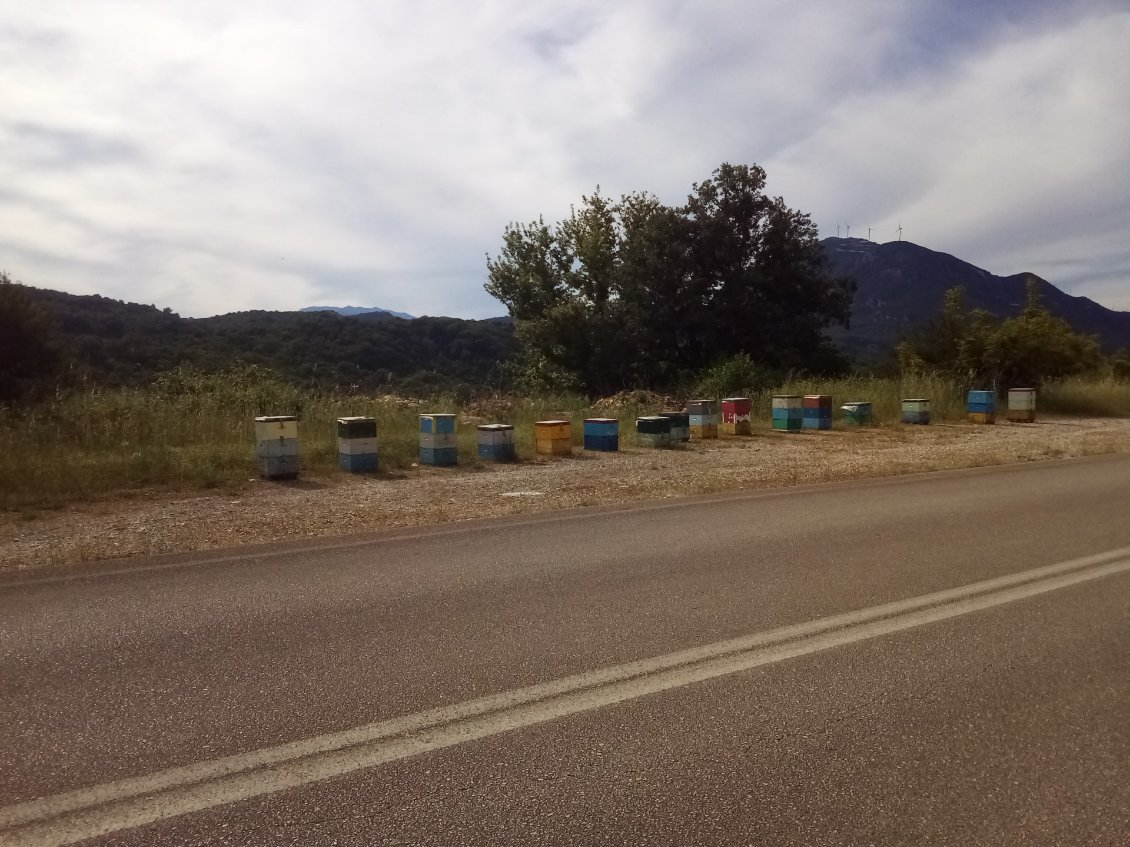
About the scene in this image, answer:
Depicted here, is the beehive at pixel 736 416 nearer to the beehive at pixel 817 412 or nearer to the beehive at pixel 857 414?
the beehive at pixel 817 412

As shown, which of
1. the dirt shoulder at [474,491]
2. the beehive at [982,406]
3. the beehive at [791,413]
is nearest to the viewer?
the dirt shoulder at [474,491]

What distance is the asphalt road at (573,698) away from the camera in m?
2.96

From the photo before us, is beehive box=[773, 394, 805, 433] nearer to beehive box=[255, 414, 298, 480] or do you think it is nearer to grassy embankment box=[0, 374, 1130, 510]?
grassy embankment box=[0, 374, 1130, 510]

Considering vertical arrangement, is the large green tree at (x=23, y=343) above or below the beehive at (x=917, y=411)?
above

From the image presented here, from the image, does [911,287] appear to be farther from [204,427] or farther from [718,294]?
[204,427]

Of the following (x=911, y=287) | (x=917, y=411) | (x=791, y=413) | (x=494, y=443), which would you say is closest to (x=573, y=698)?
(x=494, y=443)

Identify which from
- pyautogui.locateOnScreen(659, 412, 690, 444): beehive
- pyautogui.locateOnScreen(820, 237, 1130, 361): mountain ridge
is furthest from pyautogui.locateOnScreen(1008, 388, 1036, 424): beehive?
pyautogui.locateOnScreen(820, 237, 1130, 361): mountain ridge

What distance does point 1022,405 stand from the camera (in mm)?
24078

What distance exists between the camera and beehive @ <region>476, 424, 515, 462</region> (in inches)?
580

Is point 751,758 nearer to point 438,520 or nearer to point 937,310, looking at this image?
point 438,520

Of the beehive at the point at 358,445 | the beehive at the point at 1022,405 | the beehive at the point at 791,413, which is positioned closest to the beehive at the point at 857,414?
the beehive at the point at 791,413

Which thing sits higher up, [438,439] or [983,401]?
[983,401]

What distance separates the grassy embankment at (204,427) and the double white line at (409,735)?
26.1ft

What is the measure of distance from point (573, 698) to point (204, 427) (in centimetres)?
1276
